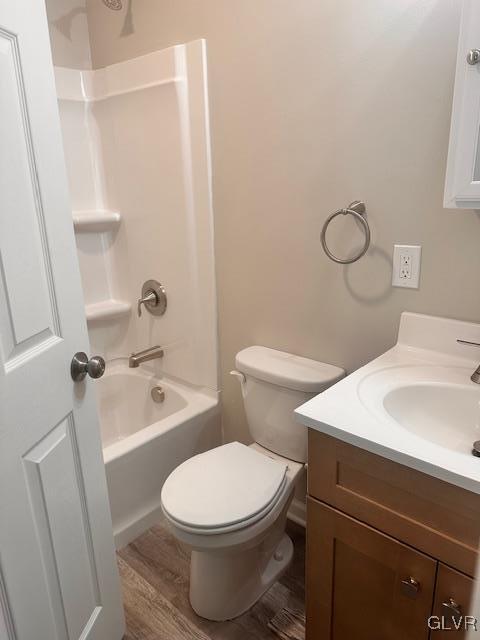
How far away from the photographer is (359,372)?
1214 millimetres

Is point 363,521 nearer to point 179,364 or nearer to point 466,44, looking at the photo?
point 466,44

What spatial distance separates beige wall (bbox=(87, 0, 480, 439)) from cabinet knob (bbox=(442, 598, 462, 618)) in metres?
0.70

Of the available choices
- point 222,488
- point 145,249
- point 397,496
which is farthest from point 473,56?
point 145,249

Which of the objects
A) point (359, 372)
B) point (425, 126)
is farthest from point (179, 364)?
point (425, 126)

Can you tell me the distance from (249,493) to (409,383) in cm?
58

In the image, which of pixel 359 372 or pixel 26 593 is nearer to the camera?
pixel 26 593

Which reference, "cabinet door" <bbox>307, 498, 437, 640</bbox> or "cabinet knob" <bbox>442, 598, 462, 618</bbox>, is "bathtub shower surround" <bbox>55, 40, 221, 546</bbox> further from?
"cabinet knob" <bbox>442, 598, 462, 618</bbox>

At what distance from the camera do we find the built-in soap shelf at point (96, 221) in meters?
2.07

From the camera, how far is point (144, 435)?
70.8 inches

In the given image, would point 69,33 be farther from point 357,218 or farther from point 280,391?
point 280,391

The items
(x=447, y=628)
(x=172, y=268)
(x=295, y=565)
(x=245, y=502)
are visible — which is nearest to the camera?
(x=447, y=628)

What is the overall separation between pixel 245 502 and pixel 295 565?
0.54 m

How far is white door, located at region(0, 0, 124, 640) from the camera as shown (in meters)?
0.86

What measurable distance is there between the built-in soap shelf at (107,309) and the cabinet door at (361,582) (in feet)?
4.84
